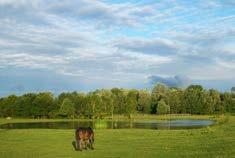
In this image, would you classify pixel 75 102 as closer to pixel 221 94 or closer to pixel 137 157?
pixel 221 94

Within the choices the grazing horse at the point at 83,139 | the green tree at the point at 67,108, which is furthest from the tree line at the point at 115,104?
the grazing horse at the point at 83,139

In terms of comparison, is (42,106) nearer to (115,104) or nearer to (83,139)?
(115,104)

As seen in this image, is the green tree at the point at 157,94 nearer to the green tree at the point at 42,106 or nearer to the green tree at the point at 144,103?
the green tree at the point at 144,103

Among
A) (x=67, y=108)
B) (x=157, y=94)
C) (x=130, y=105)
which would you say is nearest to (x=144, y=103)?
(x=157, y=94)

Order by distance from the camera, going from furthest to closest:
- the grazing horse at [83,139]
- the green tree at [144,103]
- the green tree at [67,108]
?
the green tree at [144,103], the green tree at [67,108], the grazing horse at [83,139]

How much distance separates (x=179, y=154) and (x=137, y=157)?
7.72 ft

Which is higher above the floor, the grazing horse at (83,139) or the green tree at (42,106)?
the green tree at (42,106)

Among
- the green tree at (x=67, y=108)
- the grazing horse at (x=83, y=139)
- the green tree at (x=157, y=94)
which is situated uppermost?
the green tree at (x=157, y=94)

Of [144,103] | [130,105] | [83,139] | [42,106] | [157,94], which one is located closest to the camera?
[83,139]

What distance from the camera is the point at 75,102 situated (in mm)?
139375

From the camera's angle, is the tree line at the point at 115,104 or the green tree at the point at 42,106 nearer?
the tree line at the point at 115,104

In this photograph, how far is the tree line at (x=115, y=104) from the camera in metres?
137

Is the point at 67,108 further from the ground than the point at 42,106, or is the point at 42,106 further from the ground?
the point at 42,106

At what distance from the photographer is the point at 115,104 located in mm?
143750
